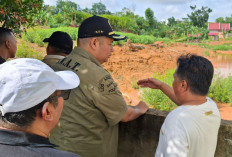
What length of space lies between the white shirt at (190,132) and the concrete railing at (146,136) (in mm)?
752

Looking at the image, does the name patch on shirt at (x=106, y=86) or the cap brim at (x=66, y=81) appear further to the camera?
the name patch on shirt at (x=106, y=86)

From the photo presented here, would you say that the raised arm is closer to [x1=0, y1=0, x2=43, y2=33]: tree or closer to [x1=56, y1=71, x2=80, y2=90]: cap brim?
[x1=56, y1=71, x2=80, y2=90]: cap brim

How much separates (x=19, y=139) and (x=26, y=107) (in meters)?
0.13

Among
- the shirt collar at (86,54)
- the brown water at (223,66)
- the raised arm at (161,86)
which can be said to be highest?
the shirt collar at (86,54)

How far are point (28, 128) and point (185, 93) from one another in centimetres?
96

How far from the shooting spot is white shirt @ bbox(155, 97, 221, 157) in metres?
1.41

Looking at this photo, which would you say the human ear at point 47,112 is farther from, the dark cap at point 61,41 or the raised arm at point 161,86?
the dark cap at point 61,41

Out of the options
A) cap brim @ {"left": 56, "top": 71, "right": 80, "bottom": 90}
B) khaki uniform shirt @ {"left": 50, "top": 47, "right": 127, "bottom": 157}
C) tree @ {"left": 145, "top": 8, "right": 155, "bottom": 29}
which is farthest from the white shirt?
tree @ {"left": 145, "top": 8, "right": 155, "bottom": 29}

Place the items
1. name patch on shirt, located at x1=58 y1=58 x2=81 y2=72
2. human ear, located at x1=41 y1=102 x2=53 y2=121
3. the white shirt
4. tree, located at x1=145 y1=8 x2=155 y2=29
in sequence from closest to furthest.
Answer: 1. human ear, located at x1=41 y1=102 x2=53 y2=121
2. the white shirt
3. name patch on shirt, located at x1=58 y1=58 x2=81 y2=72
4. tree, located at x1=145 y1=8 x2=155 y2=29

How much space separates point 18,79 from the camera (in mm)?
987

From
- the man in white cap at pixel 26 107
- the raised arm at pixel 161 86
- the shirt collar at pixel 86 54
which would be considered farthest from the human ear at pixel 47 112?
the raised arm at pixel 161 86

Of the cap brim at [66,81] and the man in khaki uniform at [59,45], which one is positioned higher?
the man in khaki uniform at [59,45]

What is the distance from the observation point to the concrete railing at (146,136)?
2193mm

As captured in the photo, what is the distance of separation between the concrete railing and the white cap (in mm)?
1538
